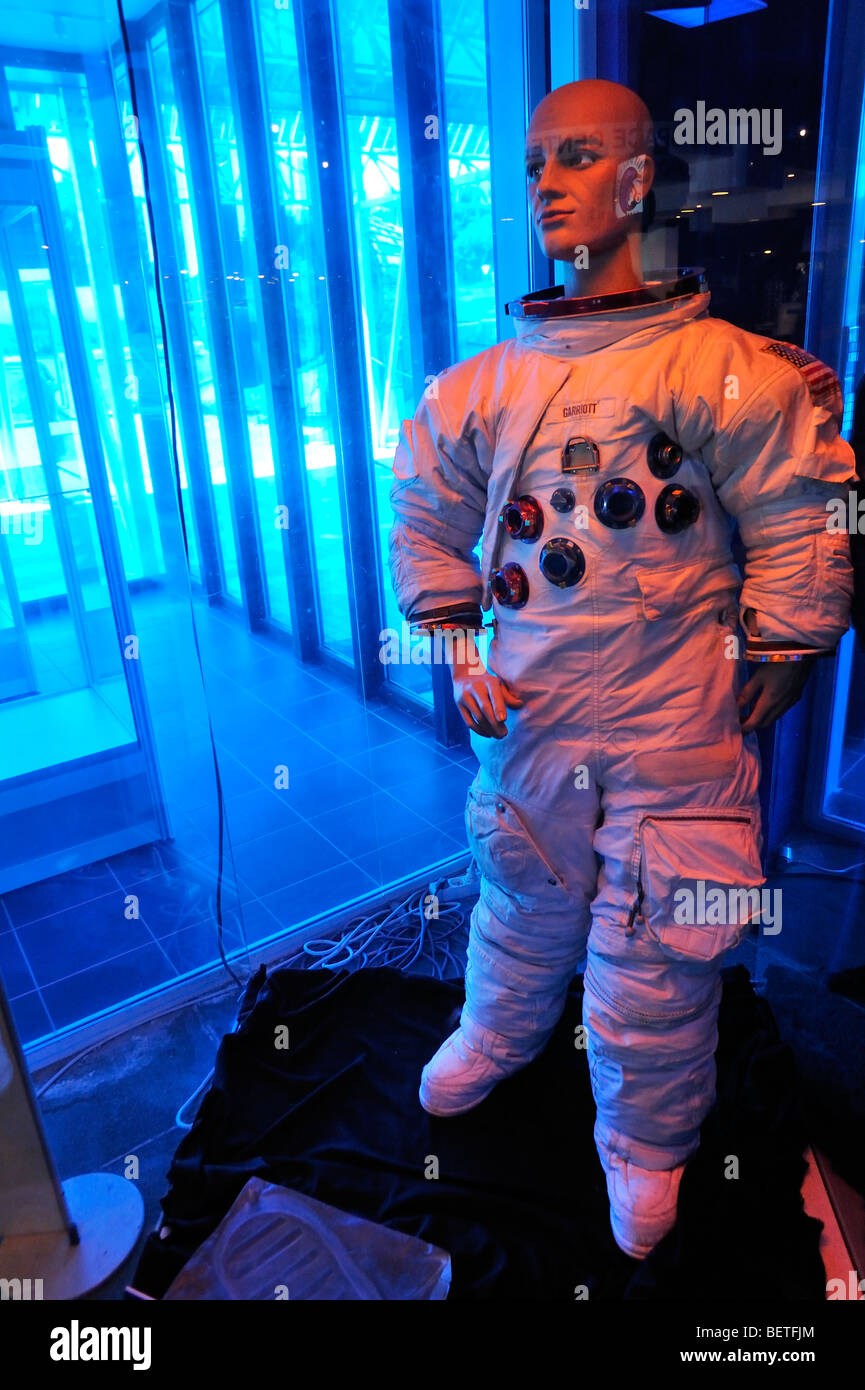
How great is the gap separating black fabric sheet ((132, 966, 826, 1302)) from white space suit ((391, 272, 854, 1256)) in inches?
5.3

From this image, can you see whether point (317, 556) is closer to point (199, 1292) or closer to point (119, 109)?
point (119, 109)

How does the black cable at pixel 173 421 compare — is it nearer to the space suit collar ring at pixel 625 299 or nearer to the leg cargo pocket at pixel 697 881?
the space suit collar ring at pixel 625 299

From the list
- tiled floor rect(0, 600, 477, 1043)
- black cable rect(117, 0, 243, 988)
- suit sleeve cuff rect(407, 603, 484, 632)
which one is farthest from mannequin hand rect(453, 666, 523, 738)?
tiled floor rect(0, 600, 477, 1043)

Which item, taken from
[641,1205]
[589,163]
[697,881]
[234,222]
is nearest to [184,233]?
[234,222]

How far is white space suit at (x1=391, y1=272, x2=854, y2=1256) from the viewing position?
1351 millimetres

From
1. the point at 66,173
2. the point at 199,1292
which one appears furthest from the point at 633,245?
the point at 199,1292

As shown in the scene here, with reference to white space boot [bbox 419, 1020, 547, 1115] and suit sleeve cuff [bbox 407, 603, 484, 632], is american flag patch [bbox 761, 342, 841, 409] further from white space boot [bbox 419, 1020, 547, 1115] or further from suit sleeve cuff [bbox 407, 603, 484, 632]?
white space boot [bbox 419, 1020, 547, 1115]

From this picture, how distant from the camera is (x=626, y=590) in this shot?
1.40m

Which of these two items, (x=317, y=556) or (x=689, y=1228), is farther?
(x=317, y=556)

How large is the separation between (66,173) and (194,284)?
1.12ft

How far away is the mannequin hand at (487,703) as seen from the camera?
1.50m

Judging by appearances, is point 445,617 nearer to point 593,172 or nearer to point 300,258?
point 593,172
